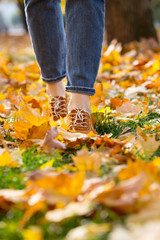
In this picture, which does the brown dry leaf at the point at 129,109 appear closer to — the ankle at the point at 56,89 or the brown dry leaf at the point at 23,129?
the ankle at the point at 56,89

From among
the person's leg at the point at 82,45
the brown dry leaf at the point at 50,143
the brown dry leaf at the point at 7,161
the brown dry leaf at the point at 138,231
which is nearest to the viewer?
the brown dry leaf at the point at 138,231

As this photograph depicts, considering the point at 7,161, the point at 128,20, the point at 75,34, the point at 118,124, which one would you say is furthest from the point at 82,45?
the point at 128,20

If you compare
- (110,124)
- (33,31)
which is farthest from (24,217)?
(33,31)

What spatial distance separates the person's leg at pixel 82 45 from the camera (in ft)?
5.30

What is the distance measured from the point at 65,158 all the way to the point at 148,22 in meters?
4.37

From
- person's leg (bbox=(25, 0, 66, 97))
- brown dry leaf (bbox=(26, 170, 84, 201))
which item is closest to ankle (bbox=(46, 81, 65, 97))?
person's leg (bbox=(25, 0, 66, 97))

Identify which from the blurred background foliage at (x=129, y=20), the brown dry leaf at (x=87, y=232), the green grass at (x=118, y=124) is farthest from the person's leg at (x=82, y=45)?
the blurred background foliage at (x=129, y=20)

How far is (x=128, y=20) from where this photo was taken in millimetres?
4883

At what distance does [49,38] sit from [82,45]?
0.29 metres

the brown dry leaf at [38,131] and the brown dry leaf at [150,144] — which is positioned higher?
the brown dry leaf at [38,131]

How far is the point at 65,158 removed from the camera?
1299mm

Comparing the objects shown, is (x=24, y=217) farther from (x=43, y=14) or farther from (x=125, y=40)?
(x=125, y=40)

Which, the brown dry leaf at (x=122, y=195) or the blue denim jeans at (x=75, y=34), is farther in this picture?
the blue denim jeans at (x=75, y=34)

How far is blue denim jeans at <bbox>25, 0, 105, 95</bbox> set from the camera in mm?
1617
